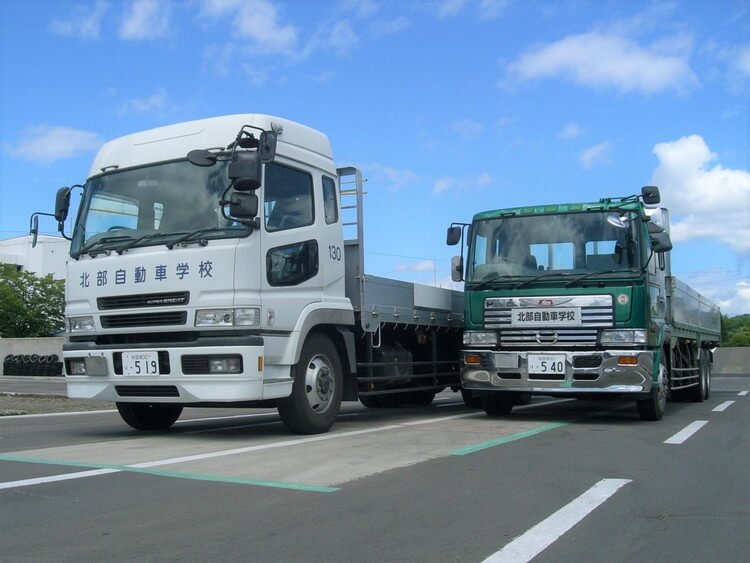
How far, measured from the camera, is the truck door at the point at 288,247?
7.85 metres

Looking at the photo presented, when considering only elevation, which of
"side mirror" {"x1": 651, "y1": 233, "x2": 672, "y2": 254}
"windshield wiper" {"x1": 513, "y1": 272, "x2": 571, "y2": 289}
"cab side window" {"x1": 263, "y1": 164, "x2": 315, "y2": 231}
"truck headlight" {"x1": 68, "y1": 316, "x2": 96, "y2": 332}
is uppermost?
"cab side window" {"x1": 263, "y1": 164, "x2": 315, "y2": 231}

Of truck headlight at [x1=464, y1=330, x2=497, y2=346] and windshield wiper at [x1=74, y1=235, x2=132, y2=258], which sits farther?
truck headlight at [x1=464, y1=330, x2=497, y2=346]

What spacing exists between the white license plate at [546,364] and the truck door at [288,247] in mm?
3169

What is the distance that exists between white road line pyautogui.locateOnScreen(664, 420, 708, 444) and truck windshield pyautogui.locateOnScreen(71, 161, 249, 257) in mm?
5365

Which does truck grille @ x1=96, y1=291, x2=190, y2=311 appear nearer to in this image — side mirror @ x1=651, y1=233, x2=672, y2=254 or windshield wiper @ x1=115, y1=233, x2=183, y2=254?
windshield wiper @ x1=115, y1=233, x2=183, y2=254

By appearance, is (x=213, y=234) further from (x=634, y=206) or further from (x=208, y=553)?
(x=634, y=206)

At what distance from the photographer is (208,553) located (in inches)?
157

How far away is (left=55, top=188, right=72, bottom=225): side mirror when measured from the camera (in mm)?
8898

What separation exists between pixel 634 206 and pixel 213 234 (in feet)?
19.0

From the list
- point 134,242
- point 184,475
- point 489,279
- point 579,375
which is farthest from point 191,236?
point 579,375

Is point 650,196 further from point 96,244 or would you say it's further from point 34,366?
point 34,366

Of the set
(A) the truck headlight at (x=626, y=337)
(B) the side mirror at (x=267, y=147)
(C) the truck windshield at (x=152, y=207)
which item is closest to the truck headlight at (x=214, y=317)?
(C) the truck windshield at (x=152, y=207)

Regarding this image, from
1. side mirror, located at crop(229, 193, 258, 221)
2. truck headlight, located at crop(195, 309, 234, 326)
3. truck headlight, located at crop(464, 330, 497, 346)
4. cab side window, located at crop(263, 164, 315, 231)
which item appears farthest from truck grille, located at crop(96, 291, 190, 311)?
truck headlight, located at crop(464, 330, 497, 346)

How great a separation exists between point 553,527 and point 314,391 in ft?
14.4
